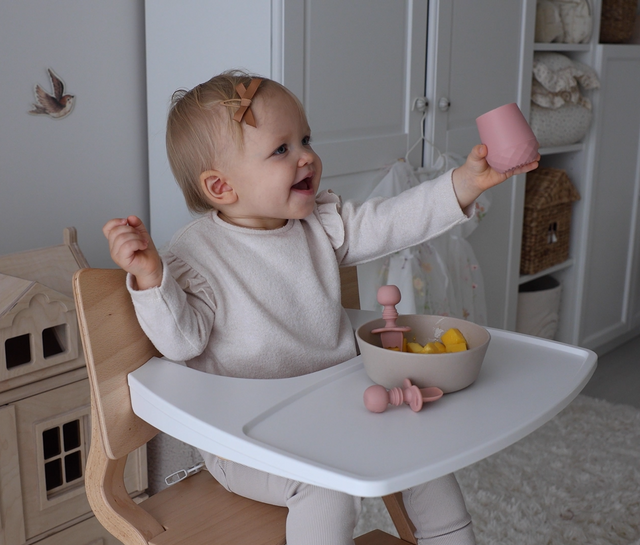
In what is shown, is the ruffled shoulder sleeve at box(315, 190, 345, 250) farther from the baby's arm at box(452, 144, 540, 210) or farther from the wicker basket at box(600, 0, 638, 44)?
the wicker basket at box(600, 0, 638, 44)

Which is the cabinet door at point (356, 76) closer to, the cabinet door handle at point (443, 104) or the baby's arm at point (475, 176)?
the cabinet door handle at point (443, 104)

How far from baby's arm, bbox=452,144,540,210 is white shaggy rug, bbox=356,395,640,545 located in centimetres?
91

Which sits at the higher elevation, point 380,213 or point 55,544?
point 380,213

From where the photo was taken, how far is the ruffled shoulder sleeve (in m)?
1.04

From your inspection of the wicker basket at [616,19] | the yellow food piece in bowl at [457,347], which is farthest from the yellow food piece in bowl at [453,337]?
the wicker basket at [616,19]

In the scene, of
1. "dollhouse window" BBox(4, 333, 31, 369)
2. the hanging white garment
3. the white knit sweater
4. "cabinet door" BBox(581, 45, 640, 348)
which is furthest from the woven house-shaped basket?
"dollhouse window" BBox(4, 333, 31, 369)

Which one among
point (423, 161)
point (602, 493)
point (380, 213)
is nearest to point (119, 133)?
point (423, 161)

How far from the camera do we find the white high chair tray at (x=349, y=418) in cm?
62

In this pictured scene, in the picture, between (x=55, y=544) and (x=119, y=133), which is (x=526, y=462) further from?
(x=119, y=133)

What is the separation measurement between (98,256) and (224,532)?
3.21 feet

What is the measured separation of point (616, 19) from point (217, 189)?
2.07 meters

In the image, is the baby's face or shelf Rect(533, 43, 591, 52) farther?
shelf Rect(533, 43, 591, 52)

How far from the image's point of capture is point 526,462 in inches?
73.9

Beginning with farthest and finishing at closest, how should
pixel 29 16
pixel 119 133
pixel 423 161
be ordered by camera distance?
pixel 423 161 < pixel 119 133 < pixel 29 16
